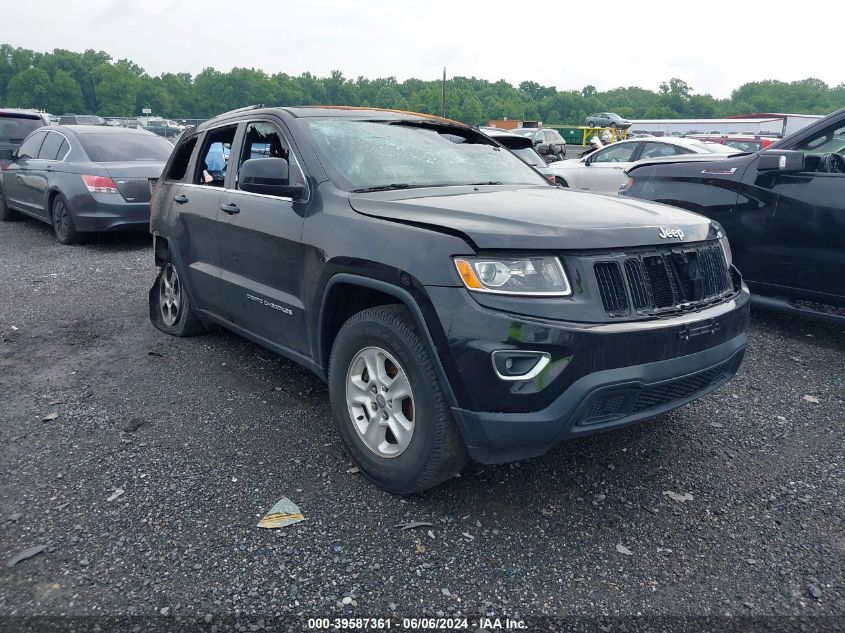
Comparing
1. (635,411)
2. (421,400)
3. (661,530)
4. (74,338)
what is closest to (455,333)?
(421,400)

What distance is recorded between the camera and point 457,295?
2.64 meters

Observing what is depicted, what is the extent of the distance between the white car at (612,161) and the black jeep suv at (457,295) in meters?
8.59

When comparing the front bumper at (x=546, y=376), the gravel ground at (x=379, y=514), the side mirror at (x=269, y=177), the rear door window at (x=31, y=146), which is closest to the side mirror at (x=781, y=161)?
the gravel ground at (x=379, y=514)

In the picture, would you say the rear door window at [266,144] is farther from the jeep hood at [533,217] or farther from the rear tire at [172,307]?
the rear tire at [172,307]

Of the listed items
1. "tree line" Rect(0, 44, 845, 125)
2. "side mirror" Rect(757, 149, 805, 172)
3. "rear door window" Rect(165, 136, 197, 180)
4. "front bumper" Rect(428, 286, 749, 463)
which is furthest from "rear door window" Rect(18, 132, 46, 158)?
"tree line" Rect(0, 44, 845, 125)

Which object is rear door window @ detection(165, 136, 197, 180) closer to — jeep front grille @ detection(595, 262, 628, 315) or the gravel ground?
the gravel ground

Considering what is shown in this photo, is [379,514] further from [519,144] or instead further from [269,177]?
[519,144]

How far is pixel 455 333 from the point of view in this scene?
103 inches

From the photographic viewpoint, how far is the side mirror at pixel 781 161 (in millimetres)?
4926

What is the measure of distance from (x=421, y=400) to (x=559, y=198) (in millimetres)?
1354

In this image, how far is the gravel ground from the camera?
8.11 feet

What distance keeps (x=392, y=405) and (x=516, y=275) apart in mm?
824

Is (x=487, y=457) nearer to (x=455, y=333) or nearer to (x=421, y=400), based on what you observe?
(x=421, y=400)

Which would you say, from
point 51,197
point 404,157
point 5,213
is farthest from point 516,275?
point 5,213
